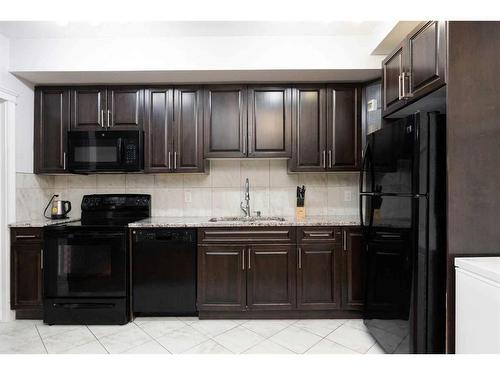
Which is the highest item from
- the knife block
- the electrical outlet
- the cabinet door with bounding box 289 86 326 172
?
the cabinet door with bounding box 289 86 326 172

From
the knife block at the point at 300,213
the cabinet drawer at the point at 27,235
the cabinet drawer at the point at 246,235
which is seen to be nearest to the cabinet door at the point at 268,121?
the knife block at the point at 300,213

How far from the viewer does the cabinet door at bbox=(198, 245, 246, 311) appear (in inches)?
101

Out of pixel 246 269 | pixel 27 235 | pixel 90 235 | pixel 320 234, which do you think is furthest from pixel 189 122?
pixel 27 235

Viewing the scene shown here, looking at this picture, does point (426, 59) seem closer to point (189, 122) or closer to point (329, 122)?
point (329, 122)

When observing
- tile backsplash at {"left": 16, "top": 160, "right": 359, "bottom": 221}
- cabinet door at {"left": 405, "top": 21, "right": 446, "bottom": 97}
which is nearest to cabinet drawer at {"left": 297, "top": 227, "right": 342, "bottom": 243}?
tile backsplash at {"left": 16, "top": 160, "right": 359, "bottom": 221}

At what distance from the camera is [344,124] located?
111 inches

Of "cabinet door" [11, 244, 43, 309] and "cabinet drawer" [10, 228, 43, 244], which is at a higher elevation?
"cabinet drawer" [10, 228, 43, 244]

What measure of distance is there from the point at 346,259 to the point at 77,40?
302 cm

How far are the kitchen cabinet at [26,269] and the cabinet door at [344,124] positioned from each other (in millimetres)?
2782

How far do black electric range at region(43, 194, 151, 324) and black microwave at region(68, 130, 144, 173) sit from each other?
0.58m

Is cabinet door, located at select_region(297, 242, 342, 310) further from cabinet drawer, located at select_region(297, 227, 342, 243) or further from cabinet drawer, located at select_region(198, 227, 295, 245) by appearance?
cabinet drawer, located at select_region(198, 227, 295, 245)

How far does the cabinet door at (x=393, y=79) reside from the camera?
6.97 ft

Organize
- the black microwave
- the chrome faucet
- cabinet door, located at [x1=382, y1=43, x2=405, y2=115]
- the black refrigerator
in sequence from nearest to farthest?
the black refrigerator → cabinet door, located at [x1=382, y1=43, x2=405, y2=115] → the black microwave → the chrome faucet
